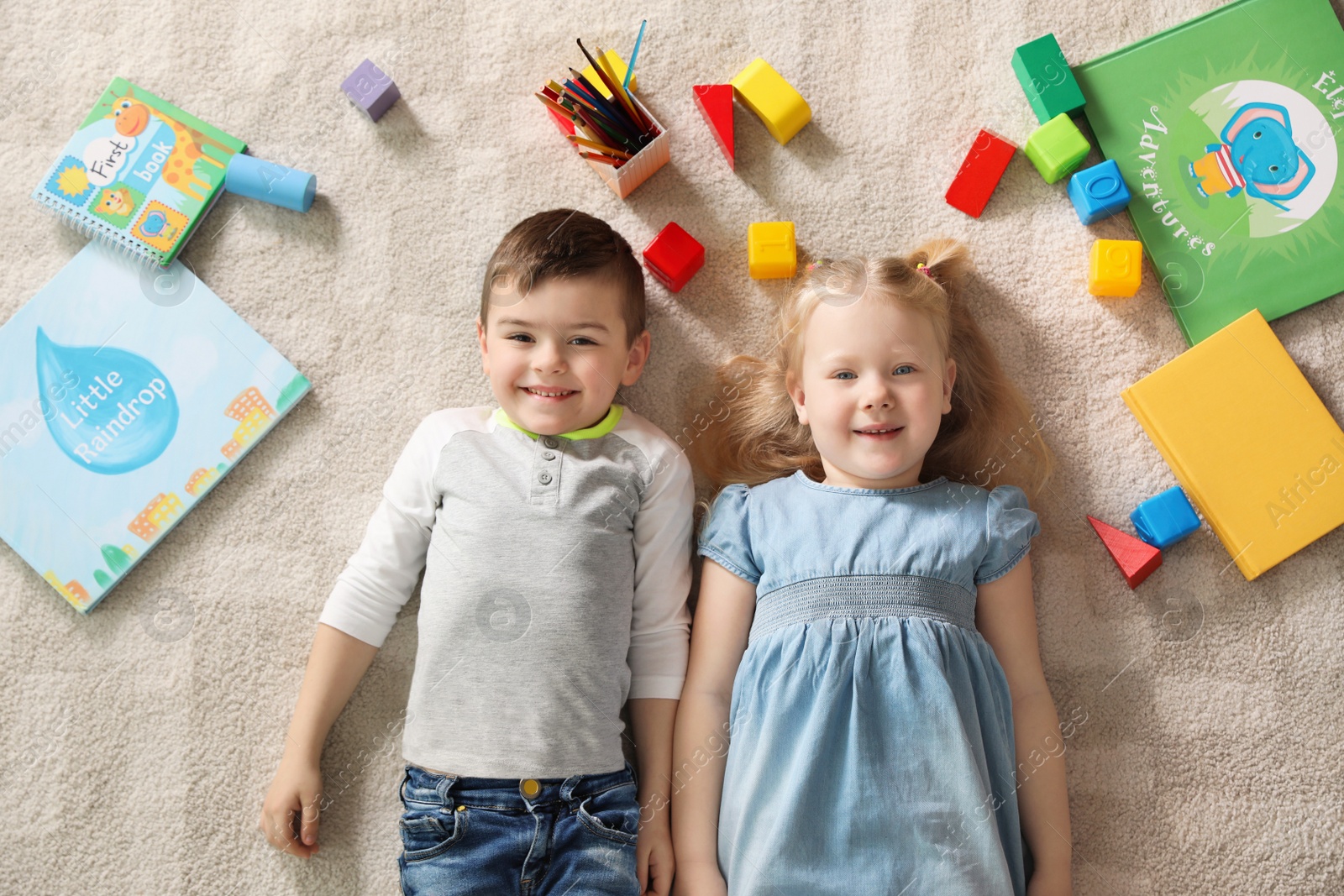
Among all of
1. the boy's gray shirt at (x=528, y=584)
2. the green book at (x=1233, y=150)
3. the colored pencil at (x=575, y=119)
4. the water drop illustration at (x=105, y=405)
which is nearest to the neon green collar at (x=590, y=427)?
the boy's gray shirt at (x=528, y=584)

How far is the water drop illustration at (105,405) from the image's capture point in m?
1.24

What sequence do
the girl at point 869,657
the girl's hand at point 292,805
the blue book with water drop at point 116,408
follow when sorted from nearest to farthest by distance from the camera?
the girl at point 869,657, the girl's hand at point 292,805, the blue book with water drop at point 116,408

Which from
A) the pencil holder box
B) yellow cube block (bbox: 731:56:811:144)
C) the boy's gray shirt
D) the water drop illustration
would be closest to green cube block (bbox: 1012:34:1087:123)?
yellow cube block (bbox: 731:56:811:144)

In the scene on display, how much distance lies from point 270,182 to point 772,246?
74 cm

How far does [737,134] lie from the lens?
1295 millimetres

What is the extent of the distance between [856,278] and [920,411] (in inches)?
7.7

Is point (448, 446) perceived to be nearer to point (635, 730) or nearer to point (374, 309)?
point (374, 309)

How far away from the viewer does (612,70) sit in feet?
4.14

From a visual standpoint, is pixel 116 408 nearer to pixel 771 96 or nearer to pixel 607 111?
pixel 607 111

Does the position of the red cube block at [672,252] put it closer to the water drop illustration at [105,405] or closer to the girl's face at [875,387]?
the girl's face at [875,387]

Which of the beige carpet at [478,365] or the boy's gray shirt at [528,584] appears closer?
the boy's gray shirt at [528,584]

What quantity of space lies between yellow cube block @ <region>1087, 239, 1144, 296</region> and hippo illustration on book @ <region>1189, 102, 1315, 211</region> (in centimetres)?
15

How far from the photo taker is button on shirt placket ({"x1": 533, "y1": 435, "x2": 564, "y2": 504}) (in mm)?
1102

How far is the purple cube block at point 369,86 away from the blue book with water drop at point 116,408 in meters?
0.36
